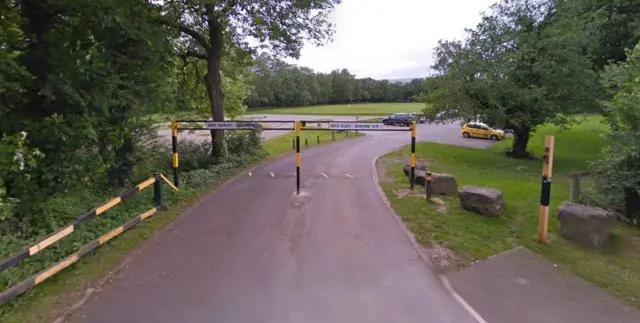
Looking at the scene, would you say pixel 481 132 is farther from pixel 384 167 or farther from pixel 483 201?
pixel 483 201

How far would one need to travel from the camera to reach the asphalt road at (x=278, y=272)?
16.1ft

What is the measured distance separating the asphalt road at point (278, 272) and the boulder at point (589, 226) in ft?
9.92

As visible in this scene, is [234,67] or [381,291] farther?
[234,67]

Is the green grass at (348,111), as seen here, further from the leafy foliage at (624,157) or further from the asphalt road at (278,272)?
the asphalt road at (278,272)

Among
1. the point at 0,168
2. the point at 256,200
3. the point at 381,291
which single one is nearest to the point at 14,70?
the point at 0,168

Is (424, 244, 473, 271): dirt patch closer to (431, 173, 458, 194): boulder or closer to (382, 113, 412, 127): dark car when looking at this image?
(431, 173, 458, 194): boulder

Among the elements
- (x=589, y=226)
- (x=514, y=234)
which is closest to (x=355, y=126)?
(x=514, y=234)

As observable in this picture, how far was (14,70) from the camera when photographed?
258 inches

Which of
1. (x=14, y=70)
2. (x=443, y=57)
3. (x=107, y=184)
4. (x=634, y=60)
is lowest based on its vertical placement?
(x=107, y=184)

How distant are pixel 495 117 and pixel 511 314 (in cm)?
1891

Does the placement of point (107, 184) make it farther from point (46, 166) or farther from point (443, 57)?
point (443, 57)

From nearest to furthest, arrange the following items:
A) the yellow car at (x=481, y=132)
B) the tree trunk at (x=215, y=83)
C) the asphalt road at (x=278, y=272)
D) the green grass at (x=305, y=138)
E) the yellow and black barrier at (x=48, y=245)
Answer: the yellow and black barrier at (x=48, y=245) → the asphalt road at (x=278, y=272) → the tree trunk at (x=215, y=83) → the green grass at (x=305, y=138) → the yellow car at (x=481, y=132)

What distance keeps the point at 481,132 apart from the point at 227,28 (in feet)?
90.5

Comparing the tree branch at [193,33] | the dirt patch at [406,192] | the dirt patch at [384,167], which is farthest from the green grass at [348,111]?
the dirt patch at [406,192]
